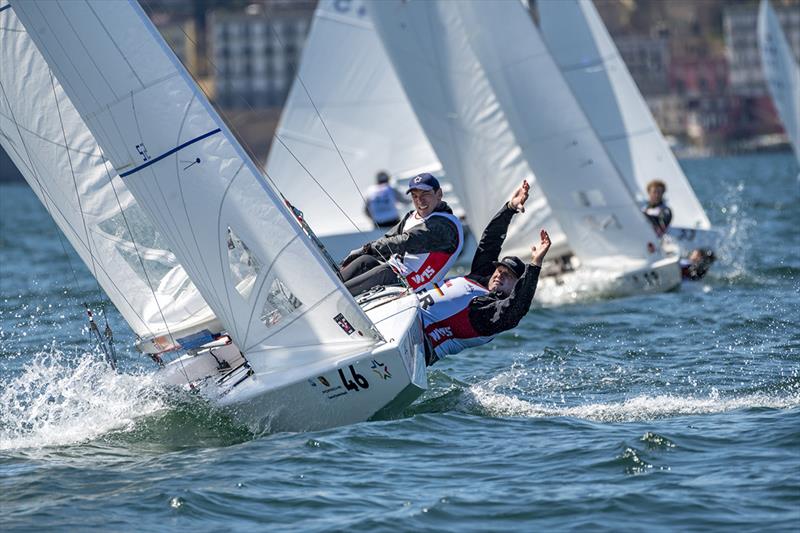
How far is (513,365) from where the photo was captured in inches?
357

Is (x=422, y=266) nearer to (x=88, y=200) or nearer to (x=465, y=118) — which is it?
(x=88, y=200)

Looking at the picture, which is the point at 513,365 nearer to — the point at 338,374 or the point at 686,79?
the point at 338,374

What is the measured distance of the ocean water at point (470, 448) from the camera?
564 cm

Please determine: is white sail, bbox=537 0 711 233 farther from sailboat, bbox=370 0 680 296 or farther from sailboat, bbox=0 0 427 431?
sailboat, bbox=0 0 427 431

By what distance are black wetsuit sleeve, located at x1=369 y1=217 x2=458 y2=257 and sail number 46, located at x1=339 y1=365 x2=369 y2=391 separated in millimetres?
1210

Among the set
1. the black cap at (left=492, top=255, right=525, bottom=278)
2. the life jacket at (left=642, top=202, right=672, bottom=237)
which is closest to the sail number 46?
the black cap at (left=492, top=255, right=525, bottom=278)

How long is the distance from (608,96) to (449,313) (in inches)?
348

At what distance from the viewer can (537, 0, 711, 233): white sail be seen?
1581 cm

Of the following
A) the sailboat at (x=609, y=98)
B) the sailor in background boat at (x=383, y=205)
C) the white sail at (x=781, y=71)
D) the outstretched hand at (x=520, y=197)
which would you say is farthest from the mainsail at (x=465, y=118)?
the white sail at (x=781, y=71)

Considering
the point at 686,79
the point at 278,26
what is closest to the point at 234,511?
the point at 278,26

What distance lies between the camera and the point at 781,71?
870 inches

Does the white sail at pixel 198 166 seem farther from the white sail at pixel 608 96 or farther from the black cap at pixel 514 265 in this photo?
the white sail at pixel 608 96

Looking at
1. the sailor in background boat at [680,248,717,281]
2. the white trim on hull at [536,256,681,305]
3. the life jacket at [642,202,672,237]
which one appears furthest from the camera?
the life jacket at [642,202,672,237]

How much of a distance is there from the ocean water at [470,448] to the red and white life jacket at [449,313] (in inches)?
12.6
